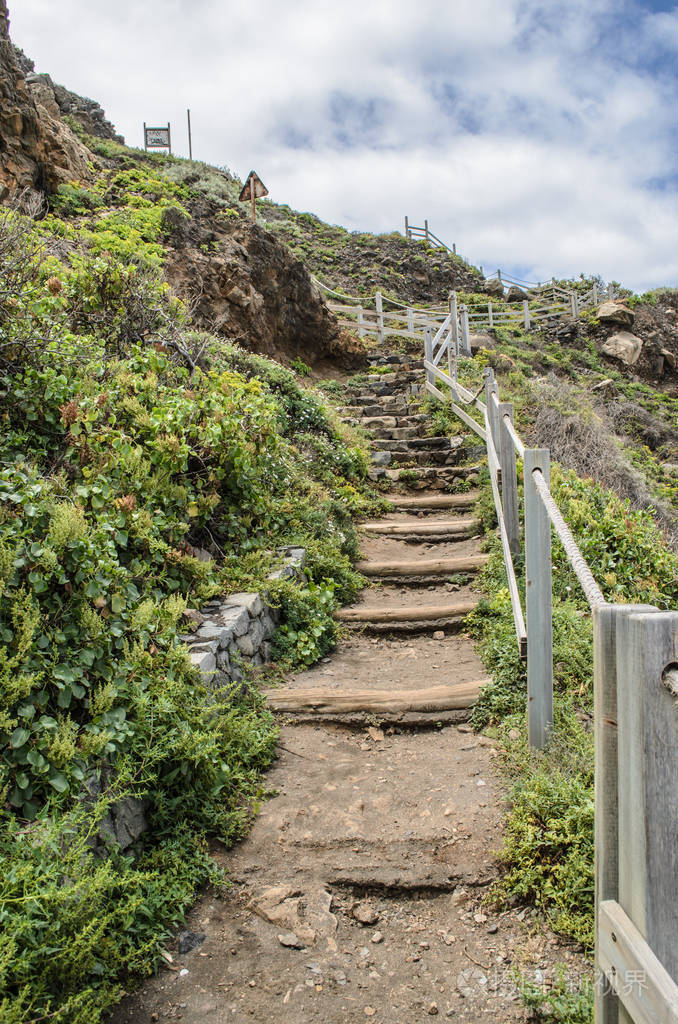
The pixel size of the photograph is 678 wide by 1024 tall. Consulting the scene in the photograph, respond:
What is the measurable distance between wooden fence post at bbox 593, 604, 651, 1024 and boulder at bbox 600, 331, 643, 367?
77.6 ft

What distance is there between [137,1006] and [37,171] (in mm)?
11966

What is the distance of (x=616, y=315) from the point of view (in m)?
23.5

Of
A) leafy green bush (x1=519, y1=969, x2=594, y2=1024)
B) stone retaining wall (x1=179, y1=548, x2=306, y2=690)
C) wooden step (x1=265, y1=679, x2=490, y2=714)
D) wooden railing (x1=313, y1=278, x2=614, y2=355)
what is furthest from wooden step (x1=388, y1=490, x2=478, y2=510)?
wooden railing (x1=313, y1=278, x2=614, y2=355)

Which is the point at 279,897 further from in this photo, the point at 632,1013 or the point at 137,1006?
the point at 632,1013

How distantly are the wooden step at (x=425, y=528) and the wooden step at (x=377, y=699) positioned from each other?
310cm

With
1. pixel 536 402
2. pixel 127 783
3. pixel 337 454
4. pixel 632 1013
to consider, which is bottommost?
pixel 127 783

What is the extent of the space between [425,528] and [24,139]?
30.7 ft

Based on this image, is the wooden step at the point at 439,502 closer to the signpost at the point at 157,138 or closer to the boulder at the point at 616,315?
the boulder at the point at 616,315

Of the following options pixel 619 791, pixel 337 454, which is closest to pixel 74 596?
pixel 619 791

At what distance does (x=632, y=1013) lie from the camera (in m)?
1.24

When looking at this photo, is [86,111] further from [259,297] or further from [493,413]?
[493,413]

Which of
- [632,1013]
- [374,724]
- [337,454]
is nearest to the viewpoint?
[632,1013]

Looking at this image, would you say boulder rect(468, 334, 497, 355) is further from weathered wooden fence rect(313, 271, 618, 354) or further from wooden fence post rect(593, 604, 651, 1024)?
wooden fence post rect(593, 604, 651, 1024)

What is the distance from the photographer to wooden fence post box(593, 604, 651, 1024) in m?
1.32
